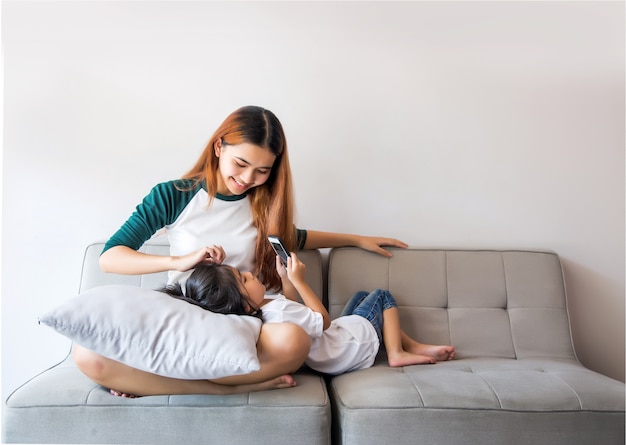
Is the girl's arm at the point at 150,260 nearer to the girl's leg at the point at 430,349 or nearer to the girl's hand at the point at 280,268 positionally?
the girl's hand at the point at 280,268

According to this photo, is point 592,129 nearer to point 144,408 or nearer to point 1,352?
point 144,408

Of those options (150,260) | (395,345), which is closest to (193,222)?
(150,260)

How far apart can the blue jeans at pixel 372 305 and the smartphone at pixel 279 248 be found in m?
0.30

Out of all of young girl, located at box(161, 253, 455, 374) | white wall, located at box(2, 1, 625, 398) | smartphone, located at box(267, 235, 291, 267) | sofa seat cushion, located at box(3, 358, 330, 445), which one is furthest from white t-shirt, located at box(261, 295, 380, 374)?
white wall, located at box(2, 1, 625, 398)

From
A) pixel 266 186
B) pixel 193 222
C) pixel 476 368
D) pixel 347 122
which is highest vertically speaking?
pixel 347 122

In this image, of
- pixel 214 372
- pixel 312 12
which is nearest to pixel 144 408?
pixel 214 372

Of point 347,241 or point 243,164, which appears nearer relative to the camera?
point 243,164

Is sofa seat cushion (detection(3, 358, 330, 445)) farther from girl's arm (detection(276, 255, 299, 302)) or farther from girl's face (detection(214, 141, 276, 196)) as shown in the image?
girl's face (detection(214, 141, 276, 196))

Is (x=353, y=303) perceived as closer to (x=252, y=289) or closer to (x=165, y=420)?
(x=252, y=289)

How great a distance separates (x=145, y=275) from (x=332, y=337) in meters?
0.72

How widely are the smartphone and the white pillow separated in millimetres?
426

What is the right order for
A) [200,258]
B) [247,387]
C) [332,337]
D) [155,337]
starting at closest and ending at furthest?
[155,337]
[247,387]
[200,258]
[332,337]

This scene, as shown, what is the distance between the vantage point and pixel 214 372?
1.23 meters

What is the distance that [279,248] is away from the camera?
1691 millimetres
